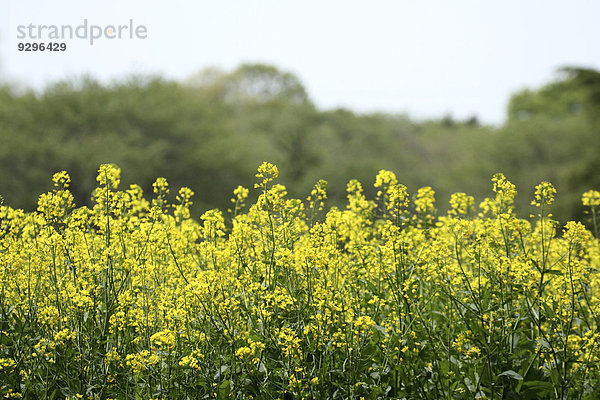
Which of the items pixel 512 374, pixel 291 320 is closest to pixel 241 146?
pixel 291 320

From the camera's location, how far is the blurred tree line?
3038 cm

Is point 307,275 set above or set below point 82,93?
below

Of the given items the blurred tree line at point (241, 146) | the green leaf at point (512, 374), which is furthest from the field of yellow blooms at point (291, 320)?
the blurred tree line at point (241, 146)

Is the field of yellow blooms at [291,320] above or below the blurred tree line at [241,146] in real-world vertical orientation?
below

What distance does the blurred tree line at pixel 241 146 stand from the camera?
30.4m

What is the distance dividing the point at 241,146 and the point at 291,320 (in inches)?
1256

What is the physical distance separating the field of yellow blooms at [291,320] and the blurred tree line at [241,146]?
A: 18.2 meters

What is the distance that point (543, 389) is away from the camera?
4250mm

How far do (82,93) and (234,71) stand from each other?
2502 centimetres

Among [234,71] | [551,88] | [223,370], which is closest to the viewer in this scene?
[223,370]

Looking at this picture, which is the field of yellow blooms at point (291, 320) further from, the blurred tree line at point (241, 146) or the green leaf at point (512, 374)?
the blurred tree line at point (241, 146)

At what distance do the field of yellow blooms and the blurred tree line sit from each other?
18.2 metres

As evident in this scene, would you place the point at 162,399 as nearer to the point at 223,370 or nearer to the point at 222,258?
the point at 223,370

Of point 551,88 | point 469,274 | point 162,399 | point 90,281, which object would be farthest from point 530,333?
point 551,88
